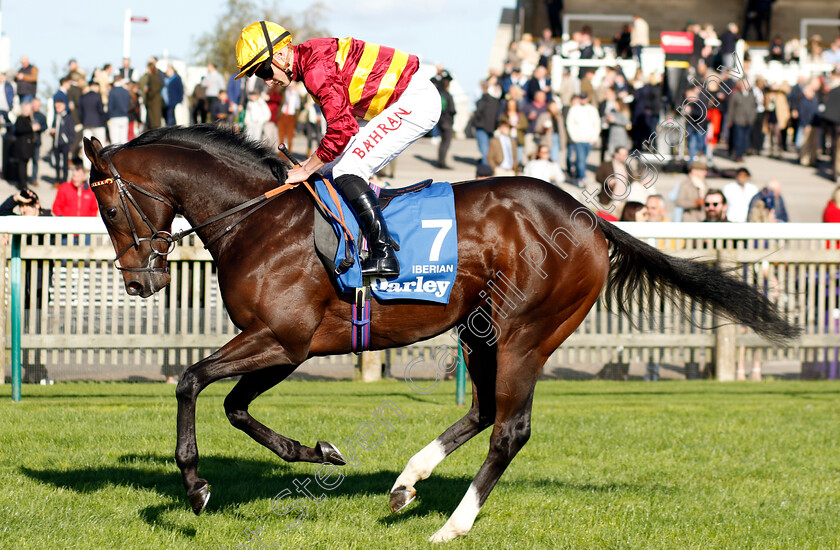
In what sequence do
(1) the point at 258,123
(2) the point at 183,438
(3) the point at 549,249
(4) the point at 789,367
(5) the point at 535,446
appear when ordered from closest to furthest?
(2) the point at 183,438, (3) the point at 549,249, (5) the point at 535,446, (4) the point at 789,367, (1) the point at 258,123

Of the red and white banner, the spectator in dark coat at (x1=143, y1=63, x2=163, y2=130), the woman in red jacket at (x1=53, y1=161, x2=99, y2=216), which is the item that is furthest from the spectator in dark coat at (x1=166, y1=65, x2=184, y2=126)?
the red and white banner

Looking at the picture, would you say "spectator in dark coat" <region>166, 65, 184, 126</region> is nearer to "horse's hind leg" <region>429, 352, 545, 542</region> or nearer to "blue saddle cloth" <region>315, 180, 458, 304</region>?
"blue saddle cloth" <region>315, 180, 458, 304</region>

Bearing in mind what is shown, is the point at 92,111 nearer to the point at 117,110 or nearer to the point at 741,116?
the point at 117,110

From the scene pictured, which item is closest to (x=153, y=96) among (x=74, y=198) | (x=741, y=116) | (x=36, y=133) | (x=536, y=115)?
(x=36, y=133)

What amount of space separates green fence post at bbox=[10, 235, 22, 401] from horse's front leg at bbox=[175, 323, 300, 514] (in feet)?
12.3

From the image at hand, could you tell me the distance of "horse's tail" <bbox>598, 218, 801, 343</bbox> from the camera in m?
5.44

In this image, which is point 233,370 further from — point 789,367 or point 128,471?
point 789,367

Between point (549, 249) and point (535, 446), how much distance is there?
2002 millimetres

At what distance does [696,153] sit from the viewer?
63.4ft

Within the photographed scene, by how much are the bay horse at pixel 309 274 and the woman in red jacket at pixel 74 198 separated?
20.6ft

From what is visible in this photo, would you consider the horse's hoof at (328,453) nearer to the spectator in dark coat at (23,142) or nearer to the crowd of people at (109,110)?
the crowd of people at (109,110)

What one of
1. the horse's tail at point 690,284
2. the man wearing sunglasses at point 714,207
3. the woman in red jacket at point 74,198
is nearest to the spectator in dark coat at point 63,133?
the woman in red jacket at point 74,198

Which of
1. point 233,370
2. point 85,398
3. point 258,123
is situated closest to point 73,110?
point 258,123

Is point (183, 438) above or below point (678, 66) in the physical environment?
below
